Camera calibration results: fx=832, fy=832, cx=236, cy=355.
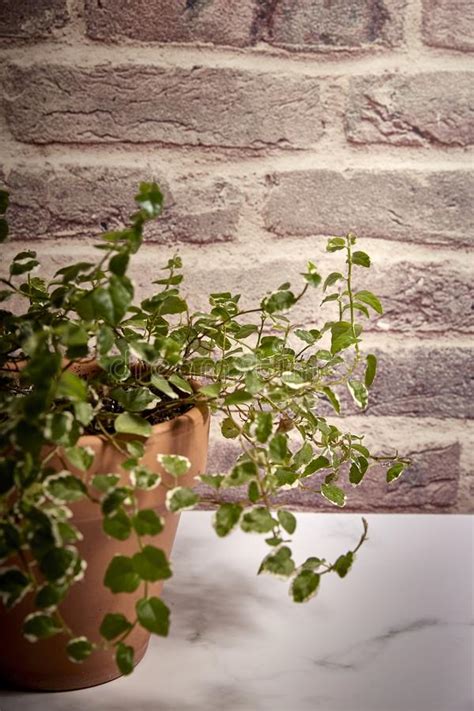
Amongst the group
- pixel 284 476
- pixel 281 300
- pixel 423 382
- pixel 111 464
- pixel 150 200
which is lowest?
pixel 423 382

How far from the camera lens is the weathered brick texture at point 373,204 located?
111 centimetres

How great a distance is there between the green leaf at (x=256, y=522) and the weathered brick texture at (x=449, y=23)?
721mm

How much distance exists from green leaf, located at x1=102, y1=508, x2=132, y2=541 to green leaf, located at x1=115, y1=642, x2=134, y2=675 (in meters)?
0.08

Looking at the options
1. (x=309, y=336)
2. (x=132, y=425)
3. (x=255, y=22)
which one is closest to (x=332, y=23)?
(x=255, y=22)

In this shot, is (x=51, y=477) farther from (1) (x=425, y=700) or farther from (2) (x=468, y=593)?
(2) (x=468, y=593)

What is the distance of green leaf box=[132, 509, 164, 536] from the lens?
611 millimetres

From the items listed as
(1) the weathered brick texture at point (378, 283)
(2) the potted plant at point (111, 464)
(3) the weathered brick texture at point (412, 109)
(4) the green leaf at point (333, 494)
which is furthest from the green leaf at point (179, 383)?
(3) the weathered brick texture at point (412, 109)

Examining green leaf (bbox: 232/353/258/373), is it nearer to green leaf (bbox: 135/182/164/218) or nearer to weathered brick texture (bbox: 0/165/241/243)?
green leaf (bbox: 135/182/164/218)

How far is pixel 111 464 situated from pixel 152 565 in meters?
0.10

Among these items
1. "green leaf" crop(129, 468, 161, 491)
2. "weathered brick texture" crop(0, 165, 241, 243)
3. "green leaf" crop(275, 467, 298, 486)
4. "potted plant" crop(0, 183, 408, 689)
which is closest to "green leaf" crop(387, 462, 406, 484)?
"potted plant" crop(0, 183, 408, 689)

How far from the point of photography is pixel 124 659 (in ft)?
1.97

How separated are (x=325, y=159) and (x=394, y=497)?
494 millimetres

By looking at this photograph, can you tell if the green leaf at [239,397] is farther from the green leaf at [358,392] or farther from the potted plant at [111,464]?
the green leaf at [358,392]

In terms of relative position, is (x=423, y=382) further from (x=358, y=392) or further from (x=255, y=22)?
(x=255, y=22)
